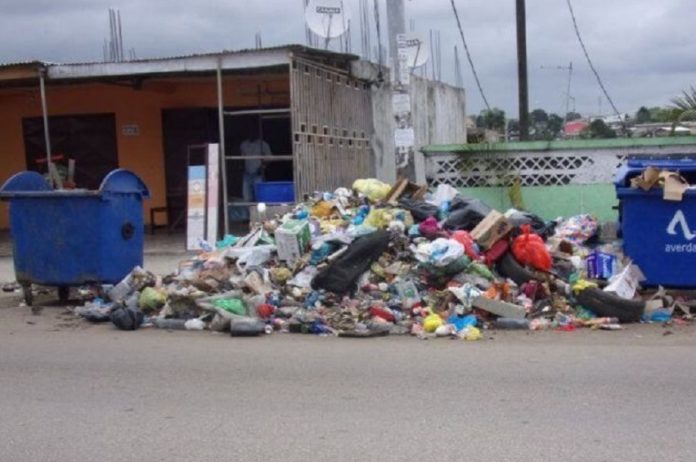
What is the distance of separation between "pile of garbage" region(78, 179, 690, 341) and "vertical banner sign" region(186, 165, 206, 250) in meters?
3.16

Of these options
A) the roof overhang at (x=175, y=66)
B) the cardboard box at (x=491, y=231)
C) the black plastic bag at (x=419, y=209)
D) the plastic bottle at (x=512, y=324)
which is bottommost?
the plastic bottle at (x=512, y=324)

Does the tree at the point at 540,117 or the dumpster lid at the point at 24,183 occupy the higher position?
the tree at the point at 540,117

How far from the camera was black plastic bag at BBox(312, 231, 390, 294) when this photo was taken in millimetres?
9672

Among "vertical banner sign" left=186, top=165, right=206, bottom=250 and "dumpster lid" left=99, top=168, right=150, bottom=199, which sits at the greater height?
"dumpster lid" left=99, top=168, right=150, bottom=199

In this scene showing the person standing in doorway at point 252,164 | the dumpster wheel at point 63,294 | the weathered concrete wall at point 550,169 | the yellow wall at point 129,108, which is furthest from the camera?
the yellow wall at point 129,108

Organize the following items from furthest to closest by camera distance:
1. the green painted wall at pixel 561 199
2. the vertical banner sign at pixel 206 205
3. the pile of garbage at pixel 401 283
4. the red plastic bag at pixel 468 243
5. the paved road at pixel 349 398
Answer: the vertical banner sign at pixel 206 205, the green painted wall at pixel 561 199, the red plastic bag at pixel 468 243, the pile of garbage at pixel 401 283, the paved road at pixel 349 398

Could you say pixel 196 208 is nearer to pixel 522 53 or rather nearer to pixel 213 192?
pixel 213 192

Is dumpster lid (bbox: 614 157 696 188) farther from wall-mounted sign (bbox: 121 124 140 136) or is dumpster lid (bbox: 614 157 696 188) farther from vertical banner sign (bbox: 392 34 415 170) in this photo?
wall-mounted sign (bbox: 121 124 140 136)

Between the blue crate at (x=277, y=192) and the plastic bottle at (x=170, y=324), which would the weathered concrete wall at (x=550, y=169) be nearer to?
the blue crate at (x=277, y=192)

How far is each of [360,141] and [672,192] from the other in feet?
27.2

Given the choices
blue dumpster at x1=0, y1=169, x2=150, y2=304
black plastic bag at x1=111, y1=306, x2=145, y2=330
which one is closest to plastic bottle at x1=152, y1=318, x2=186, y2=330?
black plastic bag at x1=111, y1=306, x2=145, y2=330

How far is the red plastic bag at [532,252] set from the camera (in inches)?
377

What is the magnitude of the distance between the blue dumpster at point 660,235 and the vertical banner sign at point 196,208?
7.20m

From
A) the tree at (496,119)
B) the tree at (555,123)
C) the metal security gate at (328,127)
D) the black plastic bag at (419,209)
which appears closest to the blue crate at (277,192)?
the metal security gate at (328,127)
